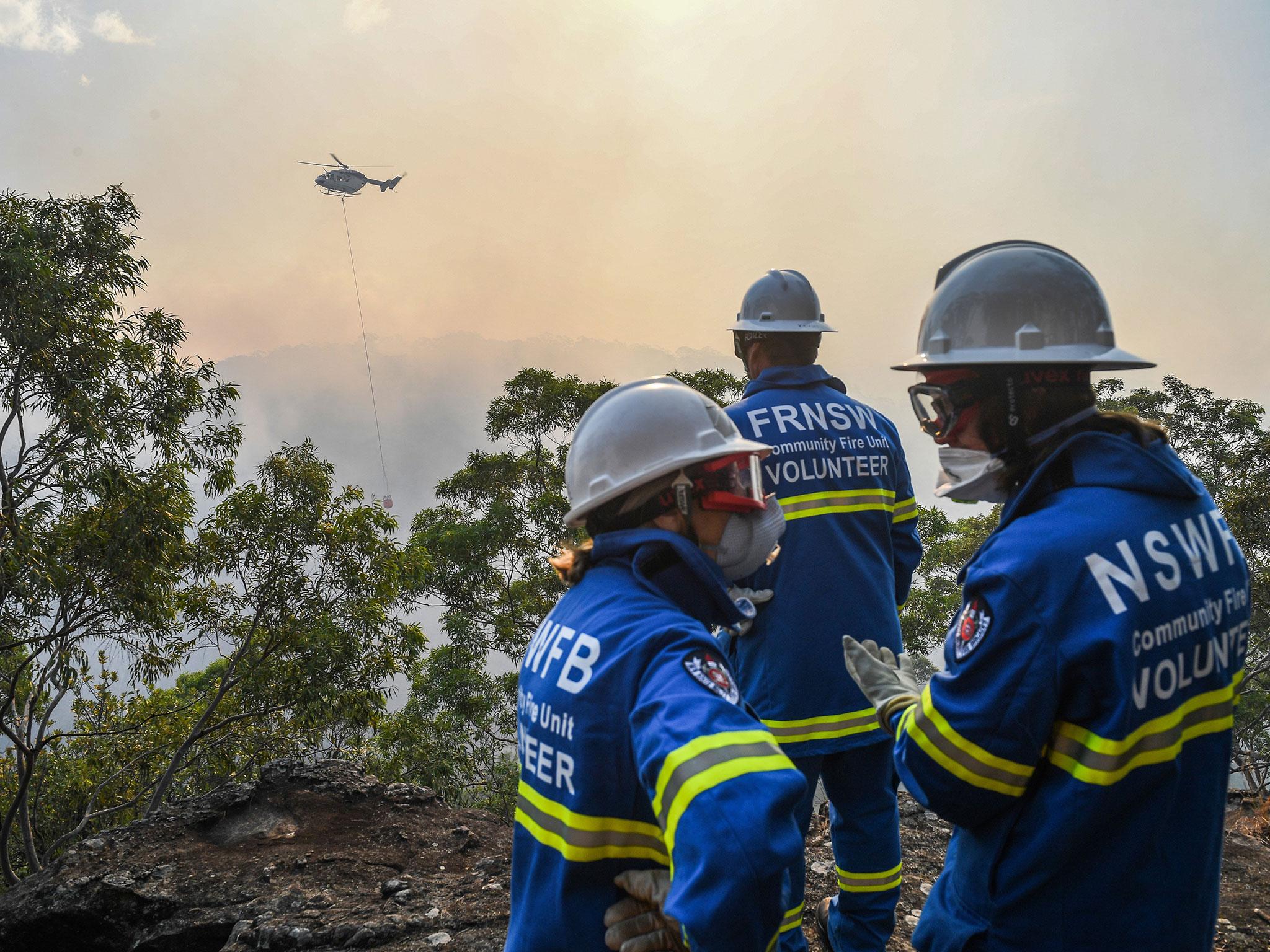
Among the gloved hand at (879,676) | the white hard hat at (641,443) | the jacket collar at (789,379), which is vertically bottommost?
the gloved hand at (879,676)

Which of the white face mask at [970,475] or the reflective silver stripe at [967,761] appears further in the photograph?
the white face mask at [970,475]

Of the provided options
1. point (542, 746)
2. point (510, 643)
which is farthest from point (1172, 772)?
point (510, 643)

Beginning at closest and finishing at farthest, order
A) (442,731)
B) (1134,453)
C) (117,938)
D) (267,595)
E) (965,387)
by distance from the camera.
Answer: (1134,453) < (965,387) < (117,938) < (267,595) < (442,731)

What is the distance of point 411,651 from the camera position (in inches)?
449

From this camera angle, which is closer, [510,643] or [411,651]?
[411,651]

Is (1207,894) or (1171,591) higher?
(1171,591)

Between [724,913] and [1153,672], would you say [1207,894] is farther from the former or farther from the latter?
[724,913]

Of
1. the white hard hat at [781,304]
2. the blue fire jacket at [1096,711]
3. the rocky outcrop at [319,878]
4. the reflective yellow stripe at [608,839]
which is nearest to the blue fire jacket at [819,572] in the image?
the white hard hat at [781,304]

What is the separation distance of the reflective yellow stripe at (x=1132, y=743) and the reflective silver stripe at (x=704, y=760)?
71cm

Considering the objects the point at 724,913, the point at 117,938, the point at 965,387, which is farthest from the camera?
the point at 117,938

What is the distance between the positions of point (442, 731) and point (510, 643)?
1792 millimetres

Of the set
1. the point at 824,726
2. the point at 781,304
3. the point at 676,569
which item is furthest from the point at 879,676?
the point at 781,304

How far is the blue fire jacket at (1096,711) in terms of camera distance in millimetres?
1528

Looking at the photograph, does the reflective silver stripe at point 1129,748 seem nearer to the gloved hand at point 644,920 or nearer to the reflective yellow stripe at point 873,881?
the gloved hand at point 644,920
